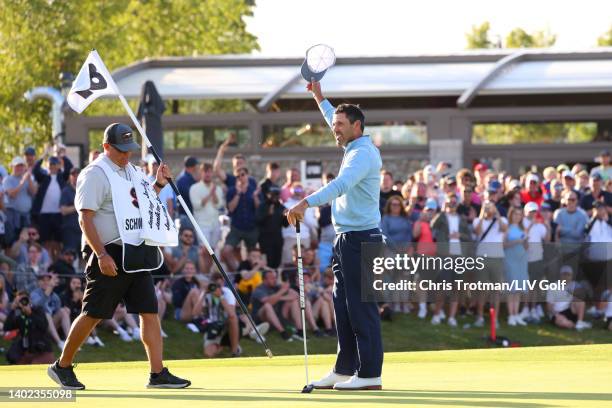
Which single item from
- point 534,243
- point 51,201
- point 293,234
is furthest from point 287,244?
point 534,243

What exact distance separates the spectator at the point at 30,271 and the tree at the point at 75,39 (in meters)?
16.7

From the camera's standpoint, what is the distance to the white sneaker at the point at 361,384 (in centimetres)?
1016

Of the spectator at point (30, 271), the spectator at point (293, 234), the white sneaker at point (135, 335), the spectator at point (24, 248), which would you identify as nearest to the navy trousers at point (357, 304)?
the spectator at point (30, 271)

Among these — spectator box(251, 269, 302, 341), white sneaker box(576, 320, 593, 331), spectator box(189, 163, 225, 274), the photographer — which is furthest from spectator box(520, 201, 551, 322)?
the photographer

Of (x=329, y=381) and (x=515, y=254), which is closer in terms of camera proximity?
(x=329, y=381)

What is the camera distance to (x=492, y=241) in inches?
832

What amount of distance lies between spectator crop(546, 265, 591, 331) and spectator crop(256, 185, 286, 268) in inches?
168

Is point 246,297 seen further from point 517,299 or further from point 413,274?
point 517,299

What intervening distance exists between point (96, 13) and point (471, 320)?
24.9 metres

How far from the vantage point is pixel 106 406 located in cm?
907

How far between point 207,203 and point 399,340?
3.38 m

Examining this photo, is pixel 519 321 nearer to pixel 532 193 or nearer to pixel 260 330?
pixel 532 193

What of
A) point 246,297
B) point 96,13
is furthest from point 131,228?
point 96,13

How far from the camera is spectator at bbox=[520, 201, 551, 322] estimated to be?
70.6 feet
